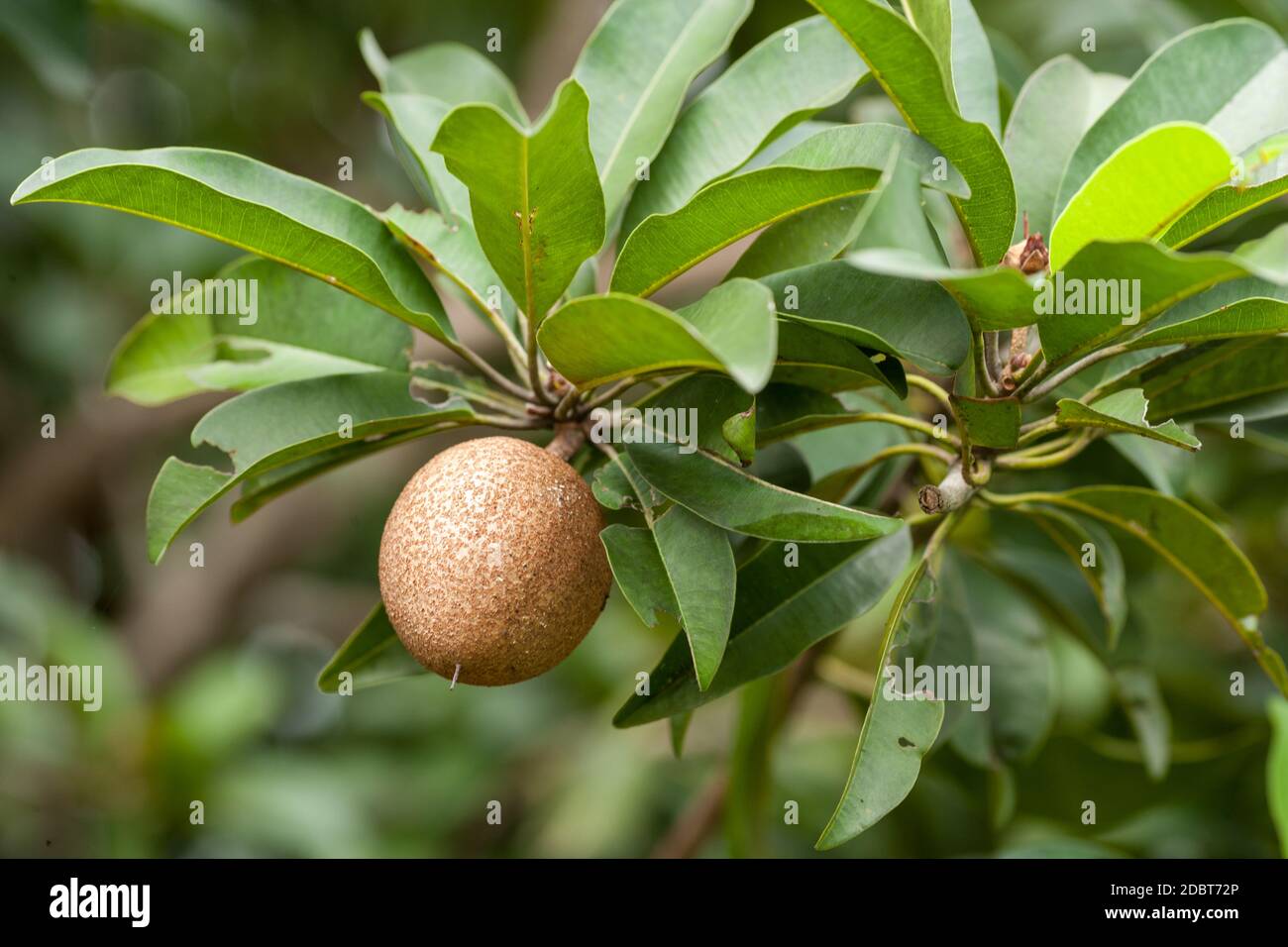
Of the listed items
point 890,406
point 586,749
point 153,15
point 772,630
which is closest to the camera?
point 772,630

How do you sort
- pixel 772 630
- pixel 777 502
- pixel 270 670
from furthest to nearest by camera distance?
pixel 270 670, pixel 772 630, pixel 777 502

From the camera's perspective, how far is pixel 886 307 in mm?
884

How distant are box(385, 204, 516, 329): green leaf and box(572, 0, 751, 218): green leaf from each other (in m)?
0.12

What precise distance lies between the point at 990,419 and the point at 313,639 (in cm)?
298

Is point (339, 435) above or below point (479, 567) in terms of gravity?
above

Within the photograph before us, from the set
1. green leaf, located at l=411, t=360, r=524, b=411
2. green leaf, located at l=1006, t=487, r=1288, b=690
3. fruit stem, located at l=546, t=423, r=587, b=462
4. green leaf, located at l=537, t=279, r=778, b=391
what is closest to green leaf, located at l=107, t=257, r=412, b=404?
green leaf, located at l=411, t=360, r=524, b=411

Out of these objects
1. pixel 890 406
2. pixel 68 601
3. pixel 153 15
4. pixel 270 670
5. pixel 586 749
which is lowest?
pixel 586 749

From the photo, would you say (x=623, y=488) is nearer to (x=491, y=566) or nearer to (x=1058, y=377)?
(x=491, y=566)

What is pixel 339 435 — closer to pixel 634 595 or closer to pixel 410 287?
pixel 410 287

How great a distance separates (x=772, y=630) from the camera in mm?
995

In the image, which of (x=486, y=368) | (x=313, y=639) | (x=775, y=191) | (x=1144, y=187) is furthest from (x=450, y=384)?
(x=313, y=639)

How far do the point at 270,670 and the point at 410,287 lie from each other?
1899mm

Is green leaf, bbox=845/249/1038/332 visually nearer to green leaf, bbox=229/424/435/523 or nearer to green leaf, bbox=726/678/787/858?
green leaf, bbox=229/424/435/523

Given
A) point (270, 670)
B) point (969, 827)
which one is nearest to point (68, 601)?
point (270, 670)
